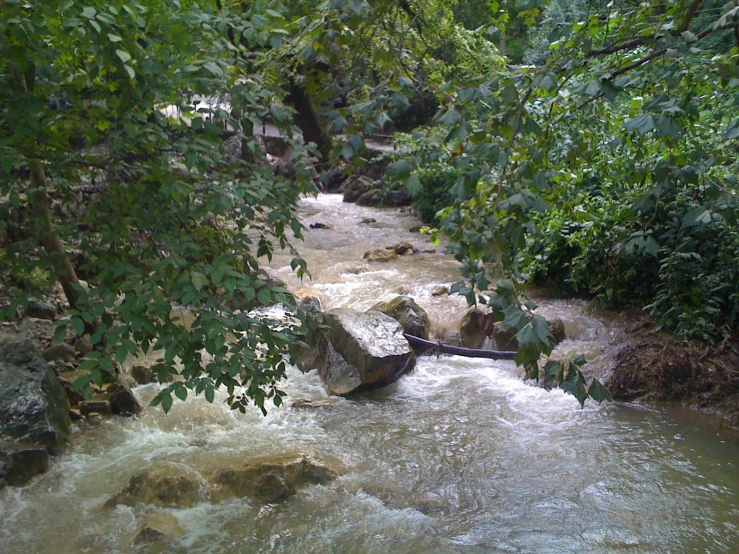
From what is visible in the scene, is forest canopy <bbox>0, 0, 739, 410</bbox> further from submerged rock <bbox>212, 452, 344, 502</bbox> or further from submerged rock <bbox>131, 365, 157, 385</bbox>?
submerged rock <bbox>131, 365, 157, 385</bbox>

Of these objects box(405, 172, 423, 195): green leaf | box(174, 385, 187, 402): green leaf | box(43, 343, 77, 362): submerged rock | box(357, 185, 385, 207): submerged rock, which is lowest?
box(43, 343, 77, 362): submerged rock

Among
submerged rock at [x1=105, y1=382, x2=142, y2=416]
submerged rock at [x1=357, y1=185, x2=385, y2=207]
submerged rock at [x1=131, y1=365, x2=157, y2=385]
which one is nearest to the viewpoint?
submerged rock at [x1=105, y1=382, x2=142, y2=416]

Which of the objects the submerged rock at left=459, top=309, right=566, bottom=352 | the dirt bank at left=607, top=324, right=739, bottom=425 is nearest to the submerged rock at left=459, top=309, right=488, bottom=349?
the submerged rock at left=459, top=309, right=566, bottom=352

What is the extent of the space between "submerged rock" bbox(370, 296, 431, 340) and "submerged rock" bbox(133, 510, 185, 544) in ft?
12.3

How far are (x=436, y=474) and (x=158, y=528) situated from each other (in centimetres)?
193

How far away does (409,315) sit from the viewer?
7371 mm

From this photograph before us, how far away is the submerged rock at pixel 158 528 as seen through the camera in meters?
3.74

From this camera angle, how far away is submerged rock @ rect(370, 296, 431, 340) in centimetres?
727

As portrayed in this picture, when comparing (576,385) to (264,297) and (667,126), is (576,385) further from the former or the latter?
(264,297)

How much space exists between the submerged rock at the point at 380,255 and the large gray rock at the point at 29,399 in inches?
257

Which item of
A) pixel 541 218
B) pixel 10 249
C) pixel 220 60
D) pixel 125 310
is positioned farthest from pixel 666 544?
pixel 541 218

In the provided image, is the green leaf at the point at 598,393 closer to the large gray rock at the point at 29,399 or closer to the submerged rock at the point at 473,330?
the large gray rock at the point at 29,399

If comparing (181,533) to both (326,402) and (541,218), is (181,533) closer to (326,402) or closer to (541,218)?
(326,402)

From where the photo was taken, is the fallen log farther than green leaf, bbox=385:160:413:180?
Yes
